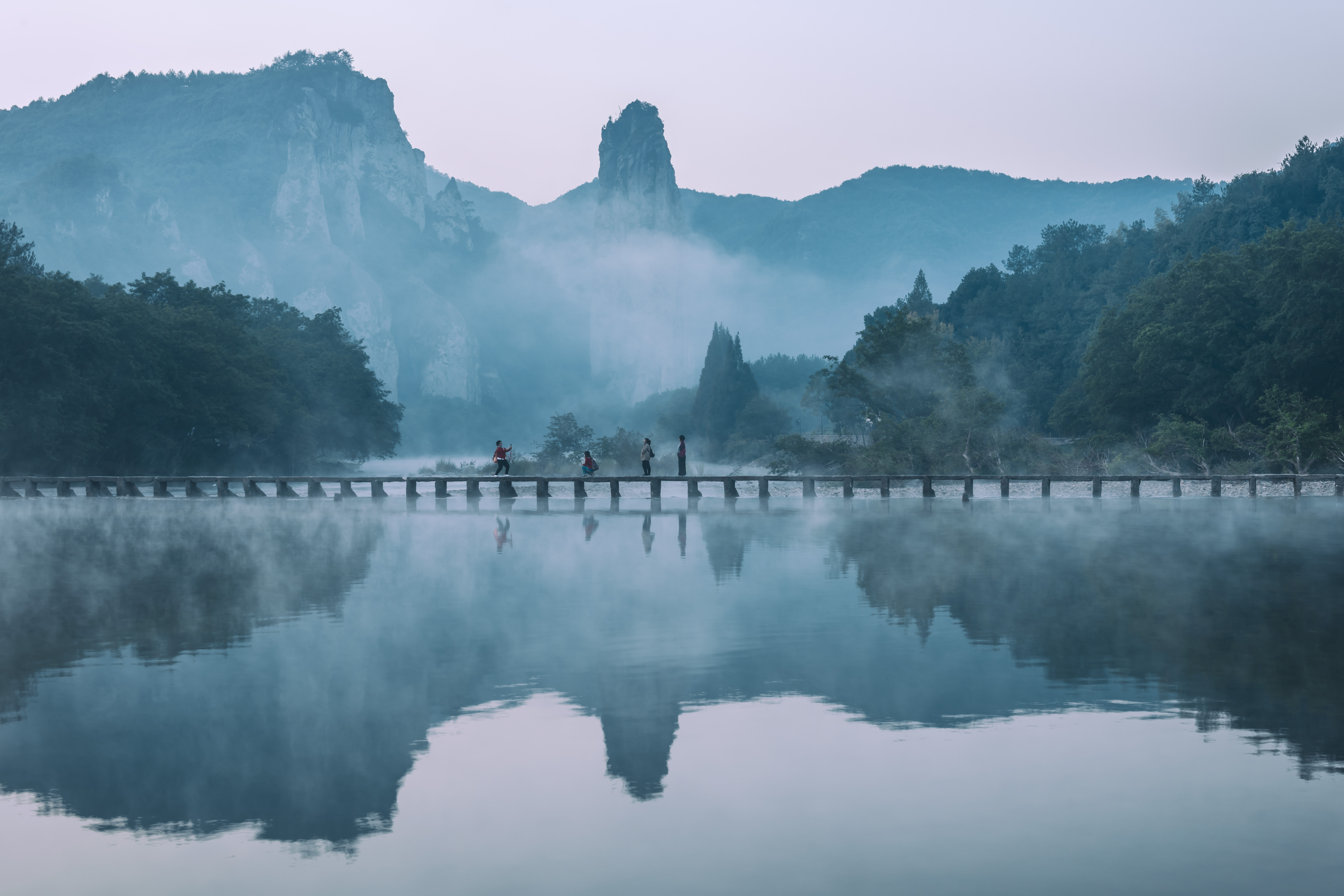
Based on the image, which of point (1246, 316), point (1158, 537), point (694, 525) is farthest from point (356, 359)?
point (1158, 537)

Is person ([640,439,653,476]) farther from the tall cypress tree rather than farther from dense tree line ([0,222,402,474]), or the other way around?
the tall cypress tree

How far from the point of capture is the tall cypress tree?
139750 millimetres

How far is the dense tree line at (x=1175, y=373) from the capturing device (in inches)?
2393

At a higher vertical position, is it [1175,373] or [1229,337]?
[1229,337]

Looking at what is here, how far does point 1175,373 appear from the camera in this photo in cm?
6944

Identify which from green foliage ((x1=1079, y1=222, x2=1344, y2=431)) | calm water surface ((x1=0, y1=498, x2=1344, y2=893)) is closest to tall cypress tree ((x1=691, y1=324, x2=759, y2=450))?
green foliage ((x1=1079, y1=222, x2=1344, y2=431))

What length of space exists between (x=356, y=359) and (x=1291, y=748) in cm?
10847

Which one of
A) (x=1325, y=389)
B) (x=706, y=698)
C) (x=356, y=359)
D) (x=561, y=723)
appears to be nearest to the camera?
(x=561, y=723)

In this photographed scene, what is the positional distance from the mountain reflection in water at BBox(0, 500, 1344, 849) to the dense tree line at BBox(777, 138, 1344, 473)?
38.0 metres

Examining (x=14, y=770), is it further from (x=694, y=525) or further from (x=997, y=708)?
(x=694, y=525)

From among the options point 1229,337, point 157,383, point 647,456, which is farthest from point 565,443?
point 647,456

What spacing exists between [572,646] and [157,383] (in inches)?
2315

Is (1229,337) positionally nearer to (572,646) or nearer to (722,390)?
(572,646)

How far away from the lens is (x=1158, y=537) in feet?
91.3
